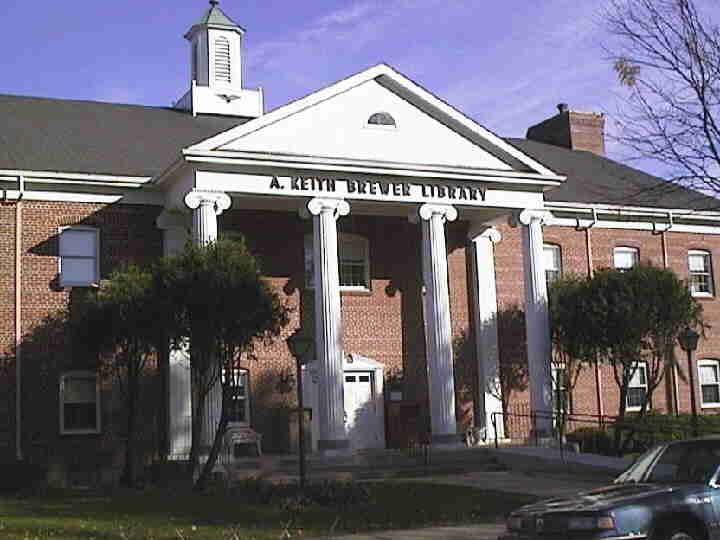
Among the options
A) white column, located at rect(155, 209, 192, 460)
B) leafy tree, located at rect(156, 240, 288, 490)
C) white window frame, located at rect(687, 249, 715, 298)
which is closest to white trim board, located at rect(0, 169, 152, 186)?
white column, located at rect(155, 209, 192, 460)

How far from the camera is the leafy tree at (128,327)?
23.9 metres

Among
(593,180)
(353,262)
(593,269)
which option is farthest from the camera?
(593,180)

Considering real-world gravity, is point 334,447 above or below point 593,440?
above

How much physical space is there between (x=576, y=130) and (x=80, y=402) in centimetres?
2193

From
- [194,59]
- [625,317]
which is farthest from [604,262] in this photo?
[194,59]

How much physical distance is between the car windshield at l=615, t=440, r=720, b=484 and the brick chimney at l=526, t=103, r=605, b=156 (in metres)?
29.0

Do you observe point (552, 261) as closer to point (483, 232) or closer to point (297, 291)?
point (483, 232)

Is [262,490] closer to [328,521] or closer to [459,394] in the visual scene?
[328,521]

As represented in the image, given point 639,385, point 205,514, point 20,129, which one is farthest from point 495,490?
point 20,129

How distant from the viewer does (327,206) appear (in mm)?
27094

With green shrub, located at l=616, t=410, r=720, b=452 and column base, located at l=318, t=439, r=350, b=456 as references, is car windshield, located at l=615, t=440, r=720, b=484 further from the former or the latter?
green shrub, located at l=616, t=410, r=720, b=452

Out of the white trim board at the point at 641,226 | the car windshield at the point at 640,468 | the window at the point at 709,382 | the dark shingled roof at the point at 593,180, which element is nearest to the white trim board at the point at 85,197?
the dark shingled roof at the point at 593,180

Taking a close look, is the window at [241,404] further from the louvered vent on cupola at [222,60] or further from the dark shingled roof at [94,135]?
the louvered vent on cupola at [222,60]

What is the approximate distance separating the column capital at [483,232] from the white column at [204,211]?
8785mm
